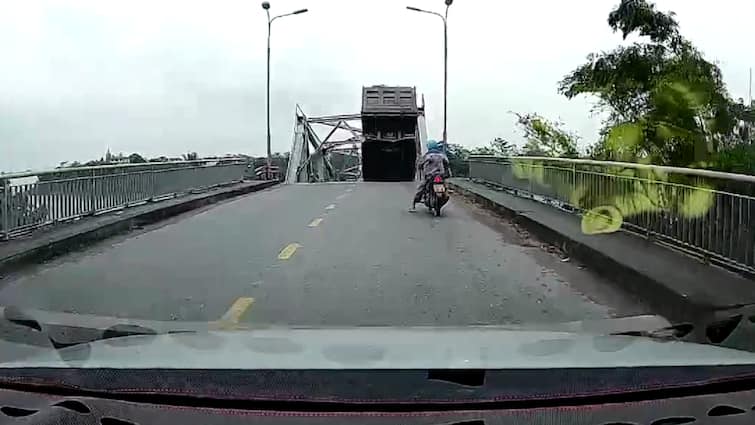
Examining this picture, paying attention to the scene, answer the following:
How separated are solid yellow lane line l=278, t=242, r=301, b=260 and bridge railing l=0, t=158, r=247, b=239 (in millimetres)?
3678

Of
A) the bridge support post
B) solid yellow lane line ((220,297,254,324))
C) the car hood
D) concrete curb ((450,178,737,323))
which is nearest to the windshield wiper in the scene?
the car hood

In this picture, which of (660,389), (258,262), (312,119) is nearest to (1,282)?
(258,262)

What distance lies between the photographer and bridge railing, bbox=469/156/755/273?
8609 millimetres

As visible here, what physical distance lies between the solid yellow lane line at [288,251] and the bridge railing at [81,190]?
368 cm

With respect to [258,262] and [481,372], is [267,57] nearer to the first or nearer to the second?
[258,262]

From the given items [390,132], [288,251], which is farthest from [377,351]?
[390,132]

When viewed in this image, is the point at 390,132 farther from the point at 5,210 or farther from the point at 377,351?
the point at 377,351

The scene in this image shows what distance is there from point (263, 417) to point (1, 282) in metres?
7.78

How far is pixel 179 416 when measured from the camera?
3125mm

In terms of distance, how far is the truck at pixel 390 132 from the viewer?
44.1 meters

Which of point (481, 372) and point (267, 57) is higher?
point (267, 57)

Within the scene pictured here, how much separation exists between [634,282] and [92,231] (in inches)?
332

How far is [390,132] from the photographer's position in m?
45.7

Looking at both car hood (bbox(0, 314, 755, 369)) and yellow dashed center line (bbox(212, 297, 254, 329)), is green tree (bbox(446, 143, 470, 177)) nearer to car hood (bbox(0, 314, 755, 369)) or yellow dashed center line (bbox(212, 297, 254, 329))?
yellow dashed center line (bbox(212, 297, 254, 329))
